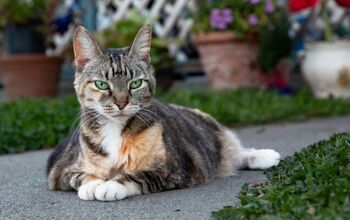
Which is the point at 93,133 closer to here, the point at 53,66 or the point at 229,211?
the point at 229,211

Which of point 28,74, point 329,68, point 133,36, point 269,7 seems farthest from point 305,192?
point 28,74

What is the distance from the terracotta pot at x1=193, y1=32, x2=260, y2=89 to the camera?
301 inches

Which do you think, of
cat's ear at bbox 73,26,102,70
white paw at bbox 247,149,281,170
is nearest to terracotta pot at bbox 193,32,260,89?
white paw at bbox 247,149,281,170

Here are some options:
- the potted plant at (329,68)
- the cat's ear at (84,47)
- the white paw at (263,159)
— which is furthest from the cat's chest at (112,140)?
the potted plant at (329,68)

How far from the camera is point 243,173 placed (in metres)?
3.87

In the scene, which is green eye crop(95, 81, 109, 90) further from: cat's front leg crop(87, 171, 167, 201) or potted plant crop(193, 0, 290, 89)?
potted plant crop(193, 0, 290, 89)

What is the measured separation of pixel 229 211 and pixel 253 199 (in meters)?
0.14

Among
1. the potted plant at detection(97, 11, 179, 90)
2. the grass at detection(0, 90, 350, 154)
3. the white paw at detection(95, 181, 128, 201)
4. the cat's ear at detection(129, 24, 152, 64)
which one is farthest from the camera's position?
the potted plant at detection(97, 11, 179, 90)

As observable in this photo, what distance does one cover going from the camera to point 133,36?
7898 millimetres

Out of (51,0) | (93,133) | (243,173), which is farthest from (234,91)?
(93,133)

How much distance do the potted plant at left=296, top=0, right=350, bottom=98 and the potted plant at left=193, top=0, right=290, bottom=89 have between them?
1.12ft

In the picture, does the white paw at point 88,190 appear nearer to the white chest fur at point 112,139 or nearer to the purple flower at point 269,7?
the white chest fur at point 112,139

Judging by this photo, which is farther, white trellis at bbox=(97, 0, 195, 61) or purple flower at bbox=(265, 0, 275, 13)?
white trellis at bbox=(97, 0, 195, 61)

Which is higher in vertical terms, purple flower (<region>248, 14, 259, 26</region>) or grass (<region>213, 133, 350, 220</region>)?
grass (<region>213, 133, 350, 220</region>)
